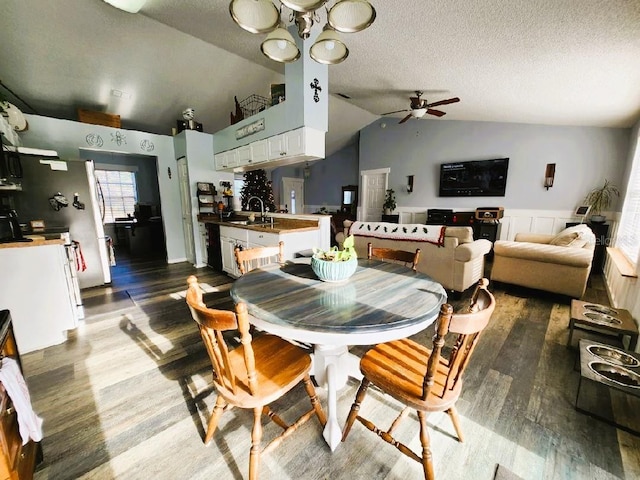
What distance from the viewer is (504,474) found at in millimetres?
1155

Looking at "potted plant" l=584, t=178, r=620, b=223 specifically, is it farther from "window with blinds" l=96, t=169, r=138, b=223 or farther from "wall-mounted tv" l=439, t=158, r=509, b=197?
"window with blinds" l=96, t=169, r=138, b=223

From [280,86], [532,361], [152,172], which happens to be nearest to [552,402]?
[532,361]

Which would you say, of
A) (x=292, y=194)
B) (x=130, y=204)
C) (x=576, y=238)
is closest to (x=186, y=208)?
(x=130, y=204)

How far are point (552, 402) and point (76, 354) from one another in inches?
139

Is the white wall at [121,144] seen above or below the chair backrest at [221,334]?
above

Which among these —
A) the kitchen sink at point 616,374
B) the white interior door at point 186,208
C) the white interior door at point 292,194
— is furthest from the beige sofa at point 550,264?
the white interior door at point 292,194

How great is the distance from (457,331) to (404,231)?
2.53 m

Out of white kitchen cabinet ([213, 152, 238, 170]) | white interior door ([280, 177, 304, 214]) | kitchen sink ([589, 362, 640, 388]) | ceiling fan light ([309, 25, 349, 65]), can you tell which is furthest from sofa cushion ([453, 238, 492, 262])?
white interior door ([280, 177, 304, 214])

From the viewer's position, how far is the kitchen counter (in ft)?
10.8

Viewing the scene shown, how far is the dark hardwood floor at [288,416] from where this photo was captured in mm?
1187

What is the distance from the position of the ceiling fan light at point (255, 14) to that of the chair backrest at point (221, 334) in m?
1.44

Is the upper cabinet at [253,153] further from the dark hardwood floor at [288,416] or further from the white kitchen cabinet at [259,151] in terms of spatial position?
the dark hardwood floor at [288,416]

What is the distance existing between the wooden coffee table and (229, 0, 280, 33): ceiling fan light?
308 centimetres

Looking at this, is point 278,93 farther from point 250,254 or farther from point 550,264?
point 550,264
